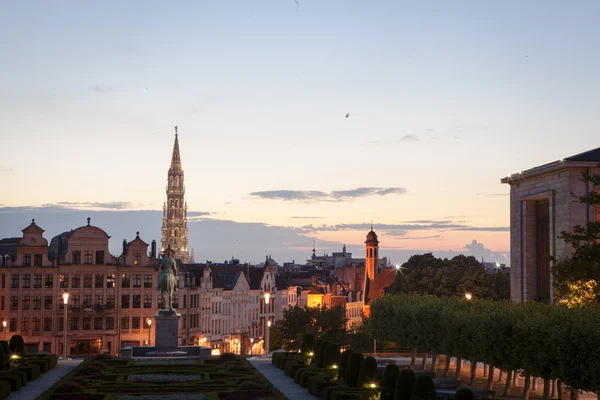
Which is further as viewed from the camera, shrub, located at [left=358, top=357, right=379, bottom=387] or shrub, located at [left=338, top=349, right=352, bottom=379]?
shrub, located at [left=338, top=349, right=352, bottom=379]

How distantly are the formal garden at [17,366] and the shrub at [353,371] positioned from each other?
17.4 metres

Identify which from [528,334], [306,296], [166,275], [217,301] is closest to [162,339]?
[166,275]

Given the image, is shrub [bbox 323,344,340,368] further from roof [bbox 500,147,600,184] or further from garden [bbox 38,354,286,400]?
roof [bbox 500,147,600,184]

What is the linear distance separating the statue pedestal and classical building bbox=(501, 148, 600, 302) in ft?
94.5

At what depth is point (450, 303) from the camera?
7481 centimetres

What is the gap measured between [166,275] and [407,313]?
712 inches

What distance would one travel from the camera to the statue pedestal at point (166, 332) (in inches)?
3063

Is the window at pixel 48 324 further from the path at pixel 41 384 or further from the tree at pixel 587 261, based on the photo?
the tree at pixel 587 261

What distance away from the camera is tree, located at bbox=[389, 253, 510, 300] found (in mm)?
116062

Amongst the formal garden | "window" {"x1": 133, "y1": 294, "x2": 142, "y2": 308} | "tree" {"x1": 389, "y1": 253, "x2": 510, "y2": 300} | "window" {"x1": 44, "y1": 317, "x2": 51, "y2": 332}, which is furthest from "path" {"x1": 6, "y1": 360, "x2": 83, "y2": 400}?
"tree" {"x1": 389, "y1": 253, "x2": 510, "y2": 300}

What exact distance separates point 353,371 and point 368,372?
216 centimetres

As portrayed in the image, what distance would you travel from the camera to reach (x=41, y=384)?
198ft

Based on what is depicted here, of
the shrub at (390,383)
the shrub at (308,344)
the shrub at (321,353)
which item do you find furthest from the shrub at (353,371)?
the shrub at (308,344)

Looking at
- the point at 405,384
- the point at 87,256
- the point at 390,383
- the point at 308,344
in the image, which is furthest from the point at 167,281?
the point at 87,256
